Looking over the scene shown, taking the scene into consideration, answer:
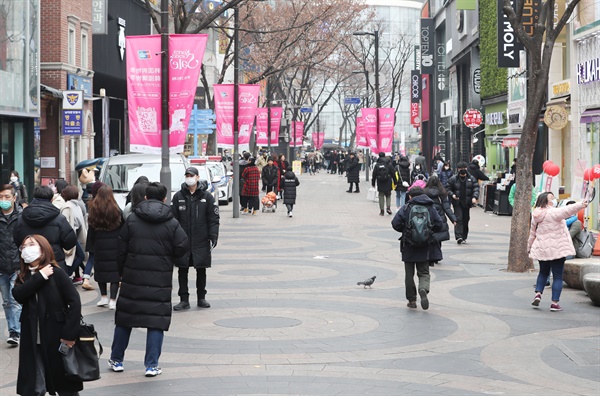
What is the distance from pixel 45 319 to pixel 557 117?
22.7m

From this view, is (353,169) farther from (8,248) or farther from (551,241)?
(8,248)

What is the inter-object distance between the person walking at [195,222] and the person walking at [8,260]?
231 centimetres

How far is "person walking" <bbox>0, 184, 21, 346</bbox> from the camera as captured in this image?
10.8 m

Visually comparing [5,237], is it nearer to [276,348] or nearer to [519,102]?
[276,348]

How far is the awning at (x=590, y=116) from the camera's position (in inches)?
978

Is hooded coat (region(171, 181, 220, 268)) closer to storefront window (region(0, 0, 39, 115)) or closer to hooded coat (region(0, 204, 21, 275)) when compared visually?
hooded coat (region(0, 204, 21, 275))

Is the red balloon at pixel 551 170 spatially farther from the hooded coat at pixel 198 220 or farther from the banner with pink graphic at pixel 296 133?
the banner with pink graphic at pixel 296 133

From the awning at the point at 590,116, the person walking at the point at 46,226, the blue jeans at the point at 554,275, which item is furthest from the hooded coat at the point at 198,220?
the awning at the point at 590,116

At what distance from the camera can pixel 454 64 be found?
56781mm

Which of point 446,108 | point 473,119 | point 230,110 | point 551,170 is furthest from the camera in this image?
point 446,108

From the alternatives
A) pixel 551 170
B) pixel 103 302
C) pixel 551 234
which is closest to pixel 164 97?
pixel 103 302

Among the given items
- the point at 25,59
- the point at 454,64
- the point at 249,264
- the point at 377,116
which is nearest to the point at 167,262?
the point at 249,264

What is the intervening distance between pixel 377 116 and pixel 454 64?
14.9m

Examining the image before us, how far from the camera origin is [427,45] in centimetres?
6531
